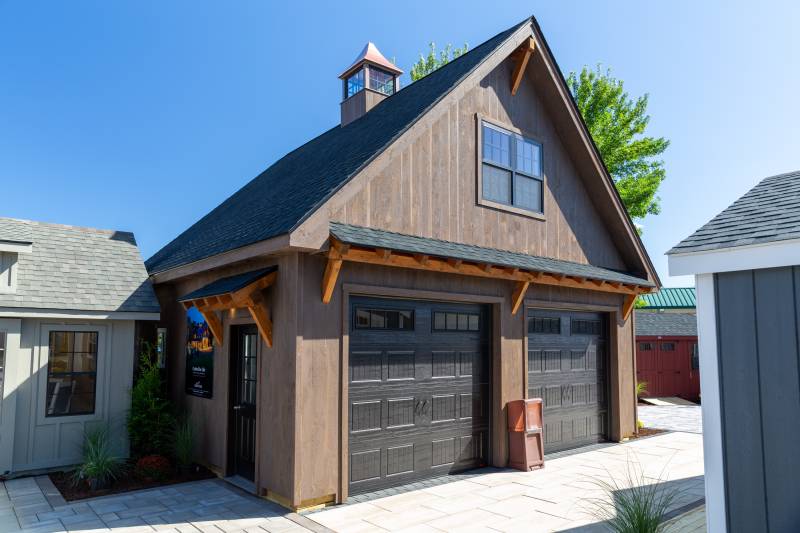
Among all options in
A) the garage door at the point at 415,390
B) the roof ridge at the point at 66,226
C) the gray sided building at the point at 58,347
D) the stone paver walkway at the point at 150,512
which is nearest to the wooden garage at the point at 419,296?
the garage door at the point at 415,390

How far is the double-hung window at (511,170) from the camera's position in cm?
924

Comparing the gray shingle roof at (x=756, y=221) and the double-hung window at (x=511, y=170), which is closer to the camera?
the gray shingle roof at (x=756, y=221)

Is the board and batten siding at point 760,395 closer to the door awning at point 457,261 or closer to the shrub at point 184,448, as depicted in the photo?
the door awning at point 457,261

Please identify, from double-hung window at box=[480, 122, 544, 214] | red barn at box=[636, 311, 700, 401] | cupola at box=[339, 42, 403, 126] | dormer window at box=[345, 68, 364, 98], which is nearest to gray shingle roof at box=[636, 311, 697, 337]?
red barn at box=[636, 311, 700, 401]

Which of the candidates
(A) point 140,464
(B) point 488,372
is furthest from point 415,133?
(A) point 140,464

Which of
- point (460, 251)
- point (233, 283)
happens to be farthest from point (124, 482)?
point (460, 251)

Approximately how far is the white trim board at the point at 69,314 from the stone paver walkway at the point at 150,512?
7.82 ft

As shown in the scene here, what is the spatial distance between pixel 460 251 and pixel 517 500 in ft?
10.9

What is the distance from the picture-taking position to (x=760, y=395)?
385 cm

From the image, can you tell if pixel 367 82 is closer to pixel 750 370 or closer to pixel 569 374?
pixel 569 374

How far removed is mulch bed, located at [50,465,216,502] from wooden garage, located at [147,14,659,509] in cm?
39

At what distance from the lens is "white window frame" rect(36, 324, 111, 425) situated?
8523 mm

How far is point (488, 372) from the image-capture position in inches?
352

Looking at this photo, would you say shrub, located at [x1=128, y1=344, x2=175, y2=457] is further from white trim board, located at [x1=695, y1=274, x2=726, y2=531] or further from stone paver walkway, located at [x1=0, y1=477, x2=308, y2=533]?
white trim board, located at [x1=695, y1=274, x2=726, y2=531]
